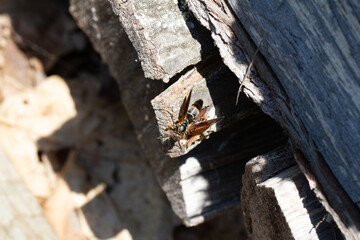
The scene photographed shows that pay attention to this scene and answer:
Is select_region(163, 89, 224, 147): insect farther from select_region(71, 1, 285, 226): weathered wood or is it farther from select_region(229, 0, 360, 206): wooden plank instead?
select_region(229, 0, 360, 206): wooden plank

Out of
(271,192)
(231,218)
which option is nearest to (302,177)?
(271,192)

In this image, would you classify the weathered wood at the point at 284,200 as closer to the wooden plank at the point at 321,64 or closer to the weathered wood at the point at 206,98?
the wooden plank at the point at 321,64

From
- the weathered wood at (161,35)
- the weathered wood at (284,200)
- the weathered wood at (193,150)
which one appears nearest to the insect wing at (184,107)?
the weathered wood at (161,35)

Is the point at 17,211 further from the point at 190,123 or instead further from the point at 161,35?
the point at 161,35

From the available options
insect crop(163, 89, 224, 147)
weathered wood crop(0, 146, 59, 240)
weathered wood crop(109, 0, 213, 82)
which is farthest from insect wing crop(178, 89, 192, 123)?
weathered wood crop(0, 146, 59, 240)

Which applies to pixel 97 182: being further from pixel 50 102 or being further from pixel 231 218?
pixel 231 218
